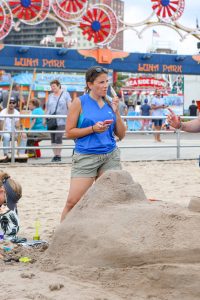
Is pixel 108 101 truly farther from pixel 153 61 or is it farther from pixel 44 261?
pixel 153 61

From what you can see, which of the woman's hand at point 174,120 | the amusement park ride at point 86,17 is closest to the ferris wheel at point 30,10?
the amusement park ride at point 86,17

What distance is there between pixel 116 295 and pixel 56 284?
1.20ft

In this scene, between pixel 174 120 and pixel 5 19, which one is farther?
pixel 5 19

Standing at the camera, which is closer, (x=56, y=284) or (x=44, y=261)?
(x=56, y=284)

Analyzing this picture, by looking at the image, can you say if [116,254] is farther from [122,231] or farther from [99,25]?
[99,25]

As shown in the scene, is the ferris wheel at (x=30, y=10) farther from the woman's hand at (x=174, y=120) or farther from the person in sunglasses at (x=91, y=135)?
the woman's hand at (x=174, y=120)

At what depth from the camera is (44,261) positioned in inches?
170

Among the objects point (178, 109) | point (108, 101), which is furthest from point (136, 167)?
point (178, 109)

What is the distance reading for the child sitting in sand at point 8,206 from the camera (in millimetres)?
5281

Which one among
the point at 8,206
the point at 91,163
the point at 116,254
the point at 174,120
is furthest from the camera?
the point at 8,206

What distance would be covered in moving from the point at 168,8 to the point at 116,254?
75.5 feet

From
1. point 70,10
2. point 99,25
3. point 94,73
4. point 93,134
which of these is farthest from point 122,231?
point 99,25

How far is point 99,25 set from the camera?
24.4 metres

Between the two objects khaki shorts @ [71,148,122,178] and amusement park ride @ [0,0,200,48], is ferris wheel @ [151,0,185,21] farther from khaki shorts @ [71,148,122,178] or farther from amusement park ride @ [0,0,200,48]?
khaki shorts @ [71,148,122,178]
